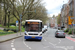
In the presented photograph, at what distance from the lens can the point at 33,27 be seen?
17.8 metres

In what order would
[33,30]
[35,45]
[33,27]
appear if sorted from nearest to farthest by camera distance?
[35,45] → [33,30] → [33,27]

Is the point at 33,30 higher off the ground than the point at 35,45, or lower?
higher

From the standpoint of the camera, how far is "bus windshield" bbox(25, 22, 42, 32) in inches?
691

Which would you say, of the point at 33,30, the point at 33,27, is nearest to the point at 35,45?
the point at 33,30

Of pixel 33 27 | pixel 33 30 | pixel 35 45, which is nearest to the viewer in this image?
pixel 35 45

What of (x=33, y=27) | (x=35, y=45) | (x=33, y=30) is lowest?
(x=35, y=45)

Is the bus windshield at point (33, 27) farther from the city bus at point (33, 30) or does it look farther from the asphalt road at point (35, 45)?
the asphalt road at point (35, 45)

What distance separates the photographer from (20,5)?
4284 centimetres

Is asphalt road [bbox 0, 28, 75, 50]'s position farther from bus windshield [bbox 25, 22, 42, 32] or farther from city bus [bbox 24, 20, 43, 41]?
bus windshield [bbox 25, 22, 42, 32]

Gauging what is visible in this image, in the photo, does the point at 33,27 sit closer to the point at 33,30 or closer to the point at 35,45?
the point at 33,30

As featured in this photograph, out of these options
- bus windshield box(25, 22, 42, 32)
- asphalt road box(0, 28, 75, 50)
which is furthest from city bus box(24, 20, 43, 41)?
asphalt road box(0, 28, 75, 50)

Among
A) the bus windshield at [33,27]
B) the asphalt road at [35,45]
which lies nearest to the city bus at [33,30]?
the bus windshield at [33,27]

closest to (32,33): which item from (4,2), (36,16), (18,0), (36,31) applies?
(36,31)

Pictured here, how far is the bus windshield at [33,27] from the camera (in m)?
17.6
